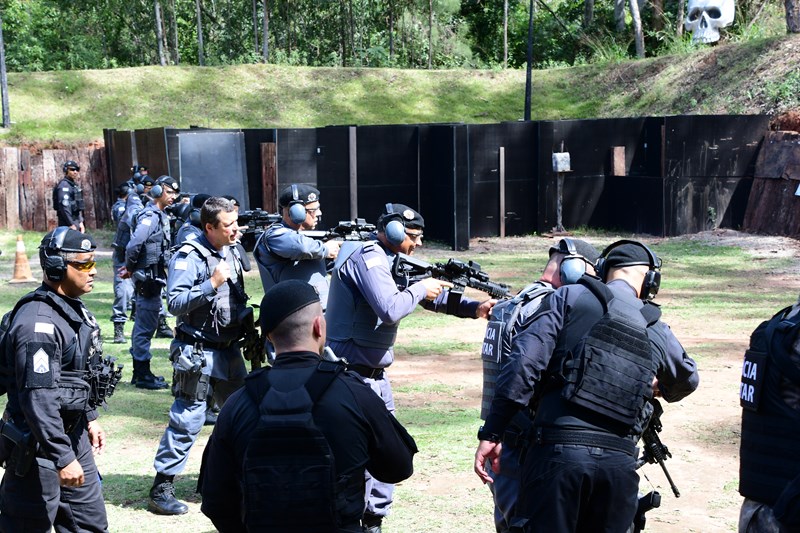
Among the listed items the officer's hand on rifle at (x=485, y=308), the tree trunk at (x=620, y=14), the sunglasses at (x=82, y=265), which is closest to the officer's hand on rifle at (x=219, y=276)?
the sunglasses at (x=82, y=265)

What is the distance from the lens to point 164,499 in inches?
257

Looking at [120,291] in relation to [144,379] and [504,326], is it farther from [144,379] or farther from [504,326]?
[504,326]

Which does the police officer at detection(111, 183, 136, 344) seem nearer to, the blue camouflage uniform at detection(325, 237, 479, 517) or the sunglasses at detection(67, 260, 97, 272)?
the blue camouflage uniform at detection(325, 237, 479, 517)

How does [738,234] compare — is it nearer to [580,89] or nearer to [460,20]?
[580,89]

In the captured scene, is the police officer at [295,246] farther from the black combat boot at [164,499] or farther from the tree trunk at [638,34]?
the tree trunk at [638,34]

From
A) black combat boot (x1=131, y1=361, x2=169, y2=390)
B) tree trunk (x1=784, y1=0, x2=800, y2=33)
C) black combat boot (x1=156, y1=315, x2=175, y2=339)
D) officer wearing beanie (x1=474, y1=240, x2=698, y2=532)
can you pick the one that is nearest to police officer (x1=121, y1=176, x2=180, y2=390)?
black combat boot (x1=131, y1=361, x2=169, y2=390)

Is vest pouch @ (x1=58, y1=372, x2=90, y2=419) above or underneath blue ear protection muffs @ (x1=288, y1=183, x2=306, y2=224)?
underneath

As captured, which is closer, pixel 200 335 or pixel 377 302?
pixel 377 302

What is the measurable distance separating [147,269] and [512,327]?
6702 mm

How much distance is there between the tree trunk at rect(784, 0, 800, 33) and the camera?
25844 millimetres

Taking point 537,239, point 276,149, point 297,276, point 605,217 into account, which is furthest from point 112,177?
point 297,276

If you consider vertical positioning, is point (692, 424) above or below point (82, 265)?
below

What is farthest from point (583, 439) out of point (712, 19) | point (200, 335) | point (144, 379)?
point (712, 19)

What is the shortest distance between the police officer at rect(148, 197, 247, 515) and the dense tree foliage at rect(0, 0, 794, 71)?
32.8m
